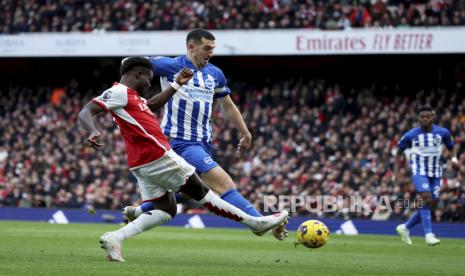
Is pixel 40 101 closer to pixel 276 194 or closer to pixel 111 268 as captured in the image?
pixel 276 194

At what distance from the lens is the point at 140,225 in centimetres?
888

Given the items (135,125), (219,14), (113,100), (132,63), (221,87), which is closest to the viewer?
(113,100)

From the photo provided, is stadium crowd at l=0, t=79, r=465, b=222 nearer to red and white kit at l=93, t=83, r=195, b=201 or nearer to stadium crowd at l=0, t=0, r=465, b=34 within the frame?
stadium crowd at l=0, t=0, r=465, b=34

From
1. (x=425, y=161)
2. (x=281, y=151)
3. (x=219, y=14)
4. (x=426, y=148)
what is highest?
(x=219, y=14)

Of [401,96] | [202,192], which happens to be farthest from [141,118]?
[401,96]

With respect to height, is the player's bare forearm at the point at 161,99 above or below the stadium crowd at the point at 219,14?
below

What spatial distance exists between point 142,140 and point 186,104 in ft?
5.24

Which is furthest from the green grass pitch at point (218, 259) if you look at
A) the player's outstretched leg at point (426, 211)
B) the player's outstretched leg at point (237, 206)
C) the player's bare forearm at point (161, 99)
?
the player's bare forearm at point (161, 99)

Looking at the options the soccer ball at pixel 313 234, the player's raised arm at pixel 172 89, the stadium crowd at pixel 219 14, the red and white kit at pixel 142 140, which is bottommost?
the soccer ball at pixel 313 234

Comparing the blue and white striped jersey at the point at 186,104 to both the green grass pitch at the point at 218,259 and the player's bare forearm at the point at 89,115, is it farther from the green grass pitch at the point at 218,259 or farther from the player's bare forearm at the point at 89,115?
the player's bare forearm at the point at 89,115

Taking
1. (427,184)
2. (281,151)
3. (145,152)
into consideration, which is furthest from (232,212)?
(281,151)

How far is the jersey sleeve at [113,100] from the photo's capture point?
841 cm

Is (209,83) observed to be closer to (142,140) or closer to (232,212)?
(232,212)

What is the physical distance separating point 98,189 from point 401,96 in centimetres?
1019
